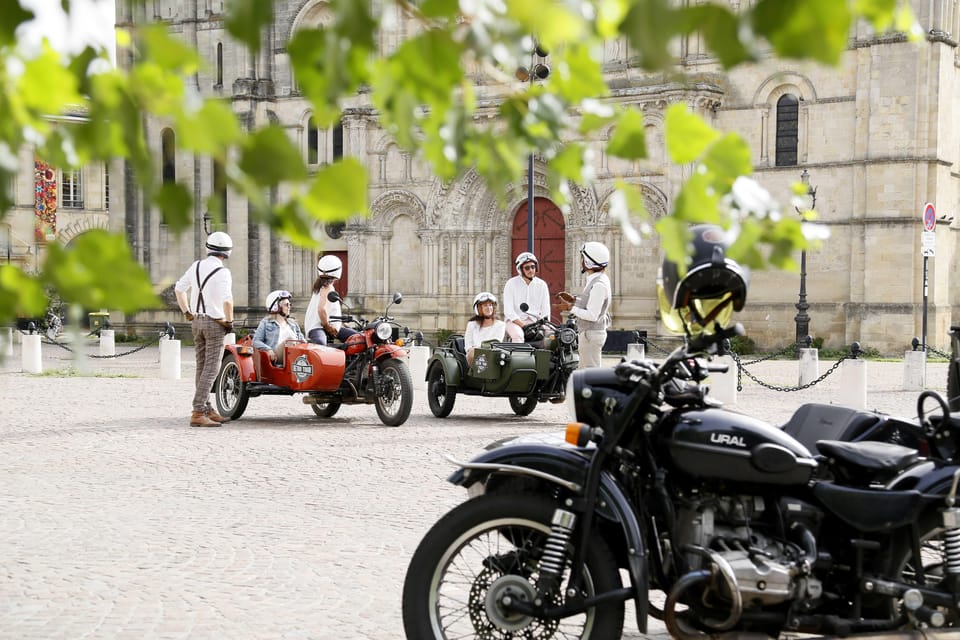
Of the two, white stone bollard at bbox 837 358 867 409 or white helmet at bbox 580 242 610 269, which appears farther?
white stone bollard at bbox 837 358 867 409

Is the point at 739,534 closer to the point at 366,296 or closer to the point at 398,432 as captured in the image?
the point at 398,432

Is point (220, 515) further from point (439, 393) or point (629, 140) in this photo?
point (439, 393)

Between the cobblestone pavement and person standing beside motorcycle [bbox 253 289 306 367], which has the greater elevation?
person standing beside motorcycle [bbox 253 289 306 367]

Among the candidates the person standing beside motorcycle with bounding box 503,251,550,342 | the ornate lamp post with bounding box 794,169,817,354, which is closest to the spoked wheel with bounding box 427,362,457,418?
the person standing beside motorcycle with bounding box 503,251,550,342

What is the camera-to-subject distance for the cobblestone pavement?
548 cm

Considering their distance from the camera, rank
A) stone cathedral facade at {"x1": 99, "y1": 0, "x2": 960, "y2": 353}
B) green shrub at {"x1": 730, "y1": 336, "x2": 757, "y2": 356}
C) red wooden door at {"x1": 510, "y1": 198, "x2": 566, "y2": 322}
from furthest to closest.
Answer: red wooden door at {"x1": 510, "y1": 198, "x2": 566, "y2": 322} → green shrub at {"x1": 730, "y1": 336, "x2": 757, "y2": 356} → stone cathedral facade at {"x1": 99, "y1": 0, "x2": 960, "y2": 353}

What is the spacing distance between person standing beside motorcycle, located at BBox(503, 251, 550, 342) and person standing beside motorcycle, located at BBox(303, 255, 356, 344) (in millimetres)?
1794

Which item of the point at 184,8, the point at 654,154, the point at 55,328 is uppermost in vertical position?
the point at 184,8

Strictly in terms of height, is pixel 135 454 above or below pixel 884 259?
below

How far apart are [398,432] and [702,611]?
8.43 metres

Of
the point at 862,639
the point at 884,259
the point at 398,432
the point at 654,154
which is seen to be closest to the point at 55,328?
the point at 654,154

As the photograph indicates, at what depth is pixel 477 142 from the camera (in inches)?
97.7

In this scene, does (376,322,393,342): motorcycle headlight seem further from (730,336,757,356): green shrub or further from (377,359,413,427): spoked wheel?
(730,336,757,356): green shrub

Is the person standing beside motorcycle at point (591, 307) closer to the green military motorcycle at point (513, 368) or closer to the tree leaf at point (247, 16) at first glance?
the green military motorcycle at point (513, 368)
